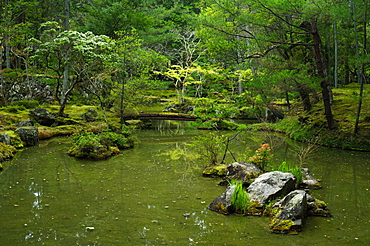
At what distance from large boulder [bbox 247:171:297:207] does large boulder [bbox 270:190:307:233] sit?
522mm

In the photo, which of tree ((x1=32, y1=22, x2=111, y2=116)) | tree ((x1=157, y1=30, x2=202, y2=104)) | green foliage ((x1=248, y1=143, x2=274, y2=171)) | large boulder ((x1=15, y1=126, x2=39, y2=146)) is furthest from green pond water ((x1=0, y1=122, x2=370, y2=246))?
tree ((x1=157, y1=30, x2=202, y2=104))

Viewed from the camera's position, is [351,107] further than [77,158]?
Yes

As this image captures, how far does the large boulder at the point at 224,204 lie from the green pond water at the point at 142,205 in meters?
0.17

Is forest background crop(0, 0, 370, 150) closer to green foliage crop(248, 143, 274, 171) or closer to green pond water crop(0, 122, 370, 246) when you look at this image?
green foliage crop(248, 143, 274, 171)

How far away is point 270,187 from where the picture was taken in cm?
614

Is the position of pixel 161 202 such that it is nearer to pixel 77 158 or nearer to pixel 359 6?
pixel 77 158

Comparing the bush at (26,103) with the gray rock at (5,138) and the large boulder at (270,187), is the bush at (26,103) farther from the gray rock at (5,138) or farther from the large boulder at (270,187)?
the large boulder at (270,187)

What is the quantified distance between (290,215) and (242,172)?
2.54m

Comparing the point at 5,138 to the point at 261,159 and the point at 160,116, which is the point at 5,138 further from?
the point at 160,116

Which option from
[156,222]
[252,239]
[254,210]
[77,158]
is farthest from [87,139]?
[252,239]

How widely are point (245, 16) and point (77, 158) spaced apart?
7896mm

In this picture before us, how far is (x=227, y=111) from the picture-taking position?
8906 millimetres

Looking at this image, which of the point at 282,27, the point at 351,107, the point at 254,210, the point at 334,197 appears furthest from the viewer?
the point at 351,107

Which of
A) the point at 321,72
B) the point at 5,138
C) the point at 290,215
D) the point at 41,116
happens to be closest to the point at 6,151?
the point at 5,138
